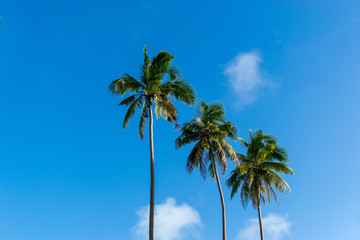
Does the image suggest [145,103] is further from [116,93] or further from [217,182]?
[217,182]

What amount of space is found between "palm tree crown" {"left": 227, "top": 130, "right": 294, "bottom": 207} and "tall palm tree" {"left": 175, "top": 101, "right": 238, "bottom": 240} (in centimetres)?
287

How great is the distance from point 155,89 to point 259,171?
11977 millimetres

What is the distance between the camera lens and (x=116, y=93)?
20156 millimetres

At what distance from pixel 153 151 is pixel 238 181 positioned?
1046 centimetres

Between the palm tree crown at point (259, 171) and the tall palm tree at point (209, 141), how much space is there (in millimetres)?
2874

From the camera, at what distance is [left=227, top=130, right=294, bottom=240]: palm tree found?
25652 millimetres

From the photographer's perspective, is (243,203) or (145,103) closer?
(145,103)

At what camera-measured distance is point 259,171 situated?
1031 inches

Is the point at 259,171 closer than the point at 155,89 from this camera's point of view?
No

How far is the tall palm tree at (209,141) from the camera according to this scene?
22.8m

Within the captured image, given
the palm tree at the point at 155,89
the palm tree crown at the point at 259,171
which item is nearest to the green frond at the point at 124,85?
the palm tree at the point at 155,89

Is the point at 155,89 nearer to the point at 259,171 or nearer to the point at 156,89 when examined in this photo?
the point at 156,89

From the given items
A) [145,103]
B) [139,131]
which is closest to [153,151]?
[139,131]

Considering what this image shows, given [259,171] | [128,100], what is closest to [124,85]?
[128,100]
